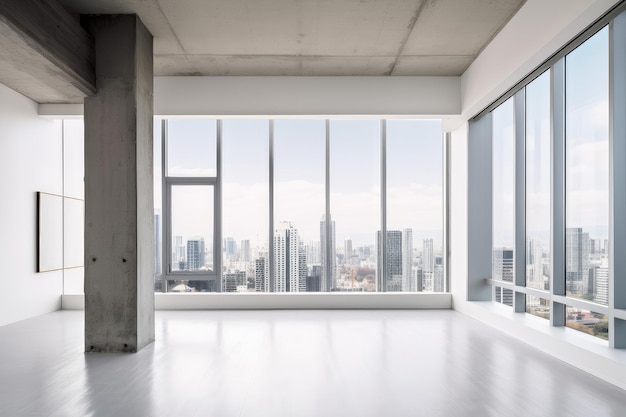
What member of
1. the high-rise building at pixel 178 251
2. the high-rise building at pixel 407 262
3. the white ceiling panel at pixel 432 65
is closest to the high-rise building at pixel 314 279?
the high-rise building at pixel 407 262

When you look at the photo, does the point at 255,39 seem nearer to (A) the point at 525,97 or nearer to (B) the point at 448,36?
(B) the point at 448,36

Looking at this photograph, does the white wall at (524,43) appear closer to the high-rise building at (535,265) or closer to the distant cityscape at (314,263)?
the high-rise building at (535,265)

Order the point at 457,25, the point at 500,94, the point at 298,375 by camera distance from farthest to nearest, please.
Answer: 1. the point at 500,94
2. the point at 457,25
3. the point at 298,375

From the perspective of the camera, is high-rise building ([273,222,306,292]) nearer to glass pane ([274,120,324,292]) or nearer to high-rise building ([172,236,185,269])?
glass pane ([274,120,324,292])

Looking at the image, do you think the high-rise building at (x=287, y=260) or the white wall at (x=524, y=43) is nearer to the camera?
the white wall at (x=524, y=43)

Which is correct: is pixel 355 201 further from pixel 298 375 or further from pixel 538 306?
pixel 298 375

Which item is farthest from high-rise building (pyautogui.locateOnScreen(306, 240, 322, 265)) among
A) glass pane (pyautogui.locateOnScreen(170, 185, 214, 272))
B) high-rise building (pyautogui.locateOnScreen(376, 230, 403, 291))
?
glass pane (pyautogui.locateOnScreen(170, 185, 214, 272))

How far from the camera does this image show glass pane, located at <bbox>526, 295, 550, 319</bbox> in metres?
5.79

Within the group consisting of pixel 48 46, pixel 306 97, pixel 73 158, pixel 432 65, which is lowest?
pixel 73 158

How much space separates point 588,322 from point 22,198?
24.7 feet

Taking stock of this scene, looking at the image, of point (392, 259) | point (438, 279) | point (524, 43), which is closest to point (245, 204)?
point (392, 259)

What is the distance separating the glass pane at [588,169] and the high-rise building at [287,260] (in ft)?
15.1

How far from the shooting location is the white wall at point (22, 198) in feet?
23.4

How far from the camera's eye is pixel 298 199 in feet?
29.4
